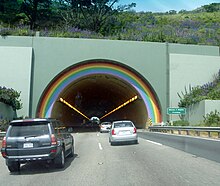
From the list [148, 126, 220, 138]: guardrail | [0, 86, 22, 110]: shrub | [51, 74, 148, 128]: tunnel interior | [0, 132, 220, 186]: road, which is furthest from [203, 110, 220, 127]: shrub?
[0, 86, 22, 110]: shrub

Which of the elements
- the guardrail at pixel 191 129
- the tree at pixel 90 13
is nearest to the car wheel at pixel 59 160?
the guardrail at pixel 191 129

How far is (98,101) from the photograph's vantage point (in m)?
76.9

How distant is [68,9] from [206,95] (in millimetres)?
27621

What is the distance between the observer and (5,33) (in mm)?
37750

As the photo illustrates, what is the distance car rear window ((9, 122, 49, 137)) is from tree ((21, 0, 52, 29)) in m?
43.1

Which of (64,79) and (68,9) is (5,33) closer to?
(64,79)

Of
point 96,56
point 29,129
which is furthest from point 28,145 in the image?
point 96,56

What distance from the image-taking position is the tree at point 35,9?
54.8m

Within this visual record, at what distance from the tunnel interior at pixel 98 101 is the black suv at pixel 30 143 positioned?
30.2m

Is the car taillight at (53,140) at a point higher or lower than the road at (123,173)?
higher

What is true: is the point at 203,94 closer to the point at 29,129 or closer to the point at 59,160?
the point at 59,160

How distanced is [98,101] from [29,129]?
6453cm

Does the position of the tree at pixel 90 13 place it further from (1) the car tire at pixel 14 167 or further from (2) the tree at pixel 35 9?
(1) the car tire at pixel 14 167

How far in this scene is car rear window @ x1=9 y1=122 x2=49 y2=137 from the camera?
40.3 ft
